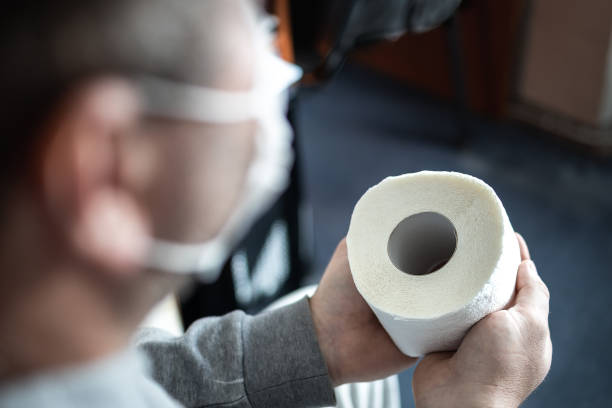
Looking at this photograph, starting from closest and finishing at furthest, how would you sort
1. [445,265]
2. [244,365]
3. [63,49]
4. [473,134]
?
[63,49], [445,265], [244,365], [473,134]

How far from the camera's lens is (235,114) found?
389 mm

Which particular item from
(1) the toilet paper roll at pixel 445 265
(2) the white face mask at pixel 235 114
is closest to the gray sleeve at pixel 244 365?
(1) the toilet paper roll at pixel 445 265

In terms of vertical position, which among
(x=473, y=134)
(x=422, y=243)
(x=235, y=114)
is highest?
(x=235, y=114)

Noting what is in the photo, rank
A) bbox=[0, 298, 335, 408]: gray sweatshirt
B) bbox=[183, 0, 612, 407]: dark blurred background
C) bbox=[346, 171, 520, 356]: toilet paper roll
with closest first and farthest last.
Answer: bbox=[346, 171, 520, 356]: toilet paper roll → bbox=[0, 298, 335, 408]: gray sweatshirt → bbox=[183, 0, 612, 407]: dark blurred background

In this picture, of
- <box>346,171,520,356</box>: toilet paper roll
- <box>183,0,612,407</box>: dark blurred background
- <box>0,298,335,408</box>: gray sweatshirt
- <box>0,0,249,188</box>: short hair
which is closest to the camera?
<box>0,0,249,188</box>: short hair

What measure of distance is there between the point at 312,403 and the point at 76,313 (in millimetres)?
356

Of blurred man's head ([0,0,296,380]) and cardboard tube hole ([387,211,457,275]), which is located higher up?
blurred man's head ([0,0,296,380])

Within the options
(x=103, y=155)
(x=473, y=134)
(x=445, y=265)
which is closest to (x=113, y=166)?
(x=103, y=155)

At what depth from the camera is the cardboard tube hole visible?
1.93ft

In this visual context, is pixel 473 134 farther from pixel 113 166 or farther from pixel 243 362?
pixel 113 166

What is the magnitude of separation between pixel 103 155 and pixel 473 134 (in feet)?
4.68

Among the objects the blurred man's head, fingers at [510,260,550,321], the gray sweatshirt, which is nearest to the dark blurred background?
the gray sweatshirt

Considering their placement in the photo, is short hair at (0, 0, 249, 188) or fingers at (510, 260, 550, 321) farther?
fingers at (510, 260, 550, 321)

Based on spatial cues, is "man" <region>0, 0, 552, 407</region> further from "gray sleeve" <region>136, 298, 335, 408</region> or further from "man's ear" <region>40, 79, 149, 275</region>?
"gray sleeve" <region>136, 298, 335, 408</region>
